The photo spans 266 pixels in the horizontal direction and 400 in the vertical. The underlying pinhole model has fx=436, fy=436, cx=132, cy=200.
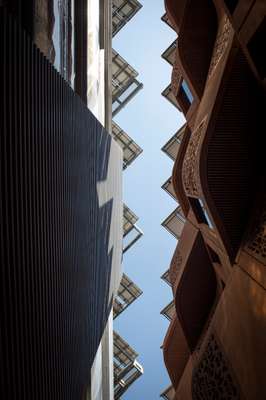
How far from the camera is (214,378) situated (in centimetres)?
832

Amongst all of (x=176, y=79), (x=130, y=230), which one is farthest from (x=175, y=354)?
(x=130, y=230)

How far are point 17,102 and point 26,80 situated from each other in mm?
599

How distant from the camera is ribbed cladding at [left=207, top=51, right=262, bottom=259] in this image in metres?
8.45

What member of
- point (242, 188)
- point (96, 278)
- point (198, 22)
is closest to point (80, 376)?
point (96, 278)

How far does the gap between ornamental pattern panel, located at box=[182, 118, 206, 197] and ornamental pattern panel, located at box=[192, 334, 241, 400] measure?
333 cm

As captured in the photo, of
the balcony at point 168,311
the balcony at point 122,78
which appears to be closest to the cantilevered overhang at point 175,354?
the balcony at point 168,311

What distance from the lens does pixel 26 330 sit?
6273 mm

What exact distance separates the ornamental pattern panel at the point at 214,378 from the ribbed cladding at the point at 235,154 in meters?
1.90

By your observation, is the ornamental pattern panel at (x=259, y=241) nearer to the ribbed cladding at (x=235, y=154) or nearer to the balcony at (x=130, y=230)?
the ribbed cladding at (x=235, y=154)

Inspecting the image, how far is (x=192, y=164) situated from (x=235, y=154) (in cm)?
141

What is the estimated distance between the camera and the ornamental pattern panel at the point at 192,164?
30.8 ft

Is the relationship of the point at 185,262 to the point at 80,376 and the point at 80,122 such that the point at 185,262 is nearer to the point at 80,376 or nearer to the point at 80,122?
the point at 80,376

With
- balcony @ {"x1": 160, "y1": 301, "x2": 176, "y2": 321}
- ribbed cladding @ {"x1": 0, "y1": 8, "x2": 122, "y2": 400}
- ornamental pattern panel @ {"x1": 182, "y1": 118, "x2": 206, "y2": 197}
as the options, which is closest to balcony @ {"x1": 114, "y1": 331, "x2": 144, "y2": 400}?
balcony @ {"x1": 160, "y1": 301, "x2": 176, "y2": 321}

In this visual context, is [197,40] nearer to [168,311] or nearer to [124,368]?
[168,311]
